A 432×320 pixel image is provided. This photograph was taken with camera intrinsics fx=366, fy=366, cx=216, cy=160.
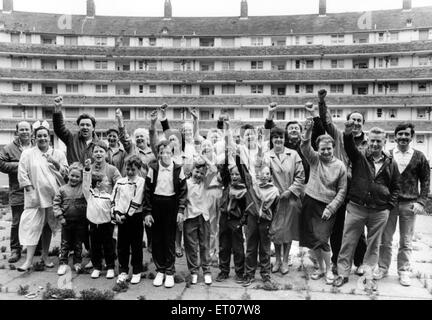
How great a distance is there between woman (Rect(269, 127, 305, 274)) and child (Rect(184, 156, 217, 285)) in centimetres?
109

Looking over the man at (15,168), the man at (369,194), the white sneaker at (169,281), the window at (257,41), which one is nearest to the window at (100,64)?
the window at (257,41)

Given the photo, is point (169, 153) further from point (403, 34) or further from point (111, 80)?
point (403, 34)

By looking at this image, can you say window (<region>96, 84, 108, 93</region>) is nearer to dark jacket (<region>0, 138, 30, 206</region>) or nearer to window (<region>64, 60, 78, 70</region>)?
window (<region>64, 60, 78, 70</region>)

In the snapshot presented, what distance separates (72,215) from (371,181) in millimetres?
4704

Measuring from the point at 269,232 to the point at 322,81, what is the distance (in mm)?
38554

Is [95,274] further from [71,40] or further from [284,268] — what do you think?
[71,40]

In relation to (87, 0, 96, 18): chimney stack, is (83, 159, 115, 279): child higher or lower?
lower

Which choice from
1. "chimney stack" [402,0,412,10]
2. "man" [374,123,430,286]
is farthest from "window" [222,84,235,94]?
"man" [374,123,430,286]

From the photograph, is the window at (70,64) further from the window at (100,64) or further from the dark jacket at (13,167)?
the dark jacket at (13,167)

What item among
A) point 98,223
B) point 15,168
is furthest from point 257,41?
point 98,223

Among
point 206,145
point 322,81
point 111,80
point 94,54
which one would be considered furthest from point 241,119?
point 206,145

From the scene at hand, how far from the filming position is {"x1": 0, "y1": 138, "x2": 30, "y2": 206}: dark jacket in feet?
22.2

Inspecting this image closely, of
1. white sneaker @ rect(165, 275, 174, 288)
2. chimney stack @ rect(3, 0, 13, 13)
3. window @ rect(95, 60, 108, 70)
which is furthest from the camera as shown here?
chimney stack @ rect(3, 0, 13, 13)
